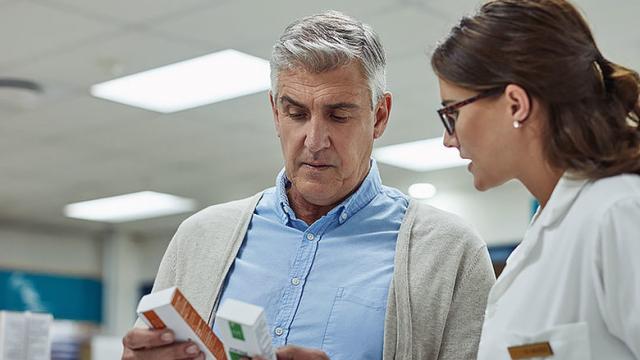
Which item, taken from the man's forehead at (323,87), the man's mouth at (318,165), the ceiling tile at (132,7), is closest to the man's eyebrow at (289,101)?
the man's forehead at (323,87)

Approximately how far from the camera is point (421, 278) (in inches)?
77.8

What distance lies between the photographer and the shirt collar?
6.97 ft

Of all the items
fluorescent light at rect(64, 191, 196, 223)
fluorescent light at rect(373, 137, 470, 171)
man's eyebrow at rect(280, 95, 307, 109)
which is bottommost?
fluorescent light at rect(64, 191, 196, 223)

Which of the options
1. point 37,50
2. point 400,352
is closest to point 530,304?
point 400,352

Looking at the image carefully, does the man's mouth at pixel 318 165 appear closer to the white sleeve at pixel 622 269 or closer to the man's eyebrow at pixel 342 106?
the man's eyebrow at pixel 342 106

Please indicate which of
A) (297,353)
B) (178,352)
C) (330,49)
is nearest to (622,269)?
(297,353)

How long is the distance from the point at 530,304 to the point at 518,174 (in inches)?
8.1

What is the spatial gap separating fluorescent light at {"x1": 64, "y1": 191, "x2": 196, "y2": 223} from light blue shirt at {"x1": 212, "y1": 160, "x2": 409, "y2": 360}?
27.1 ft

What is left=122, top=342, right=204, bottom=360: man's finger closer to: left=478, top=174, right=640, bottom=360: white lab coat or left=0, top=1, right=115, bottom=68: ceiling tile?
left=478, top=174, right=640, bottom=360: white lab coat

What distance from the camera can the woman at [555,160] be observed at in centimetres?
143

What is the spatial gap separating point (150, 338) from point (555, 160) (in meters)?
0.71

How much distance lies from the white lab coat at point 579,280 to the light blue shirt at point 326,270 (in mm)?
411

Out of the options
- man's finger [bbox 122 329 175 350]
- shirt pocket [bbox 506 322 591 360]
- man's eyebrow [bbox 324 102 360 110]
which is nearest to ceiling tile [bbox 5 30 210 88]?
man's eyebrow [bbox 324 102 360 110]

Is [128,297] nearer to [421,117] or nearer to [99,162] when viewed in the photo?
[99,162]
